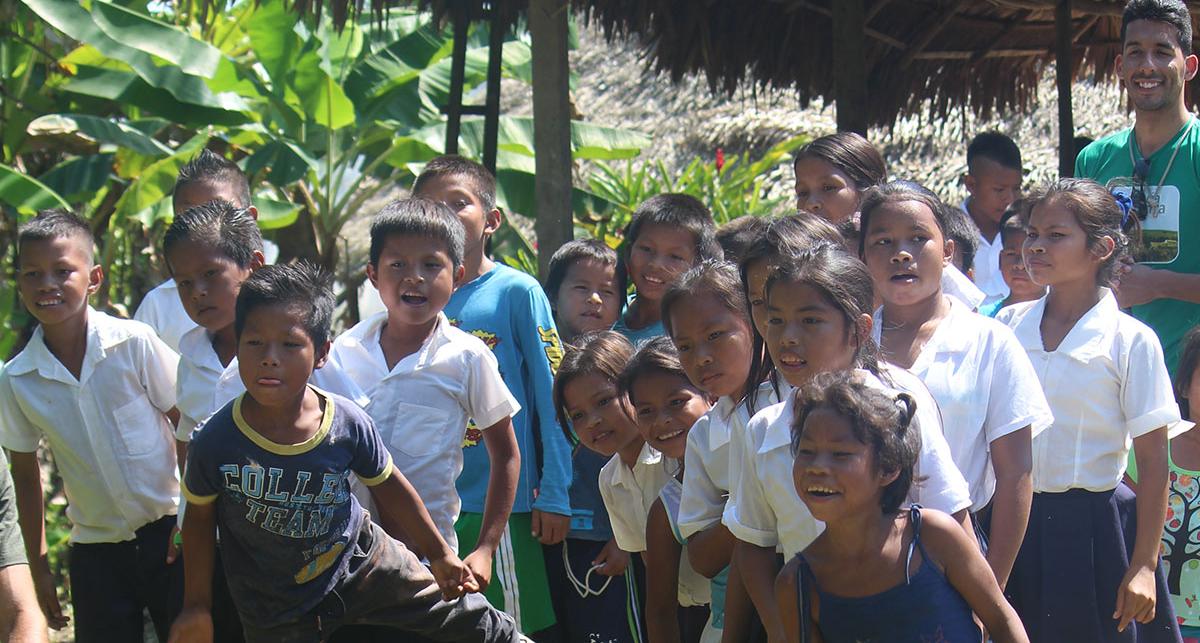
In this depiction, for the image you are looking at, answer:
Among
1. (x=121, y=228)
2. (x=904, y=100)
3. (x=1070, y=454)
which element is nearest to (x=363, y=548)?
(x=1070, y=454)

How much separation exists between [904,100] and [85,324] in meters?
5.18

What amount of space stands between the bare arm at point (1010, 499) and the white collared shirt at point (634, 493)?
0.91 metres

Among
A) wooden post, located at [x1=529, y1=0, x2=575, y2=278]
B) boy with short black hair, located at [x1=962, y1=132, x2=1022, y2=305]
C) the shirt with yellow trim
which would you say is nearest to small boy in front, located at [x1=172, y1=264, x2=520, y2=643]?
the shirt with yellow trim

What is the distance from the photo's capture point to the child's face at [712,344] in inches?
122

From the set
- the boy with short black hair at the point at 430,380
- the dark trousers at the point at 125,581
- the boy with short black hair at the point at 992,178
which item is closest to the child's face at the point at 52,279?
the dark trousers at the point at 125,581

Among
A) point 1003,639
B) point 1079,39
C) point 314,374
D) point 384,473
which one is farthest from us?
point 1079,39

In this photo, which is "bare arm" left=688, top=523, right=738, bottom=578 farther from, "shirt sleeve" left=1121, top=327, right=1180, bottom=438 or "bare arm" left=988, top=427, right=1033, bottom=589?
"shirt sleeve" left=1121, top=327, right=1180, bottom=438

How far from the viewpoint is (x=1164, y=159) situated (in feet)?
12.9

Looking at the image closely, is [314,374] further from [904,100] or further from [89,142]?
[89,142]

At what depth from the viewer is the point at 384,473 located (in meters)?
3.15

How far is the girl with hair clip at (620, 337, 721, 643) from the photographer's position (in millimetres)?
3156

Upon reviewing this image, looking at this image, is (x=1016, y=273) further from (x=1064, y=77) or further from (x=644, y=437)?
(x=1064, y=77)

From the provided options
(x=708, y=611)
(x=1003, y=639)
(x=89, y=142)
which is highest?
(x=89, y=142)

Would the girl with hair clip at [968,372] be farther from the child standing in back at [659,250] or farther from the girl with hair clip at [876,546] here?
the child standing in back at [659,250]
